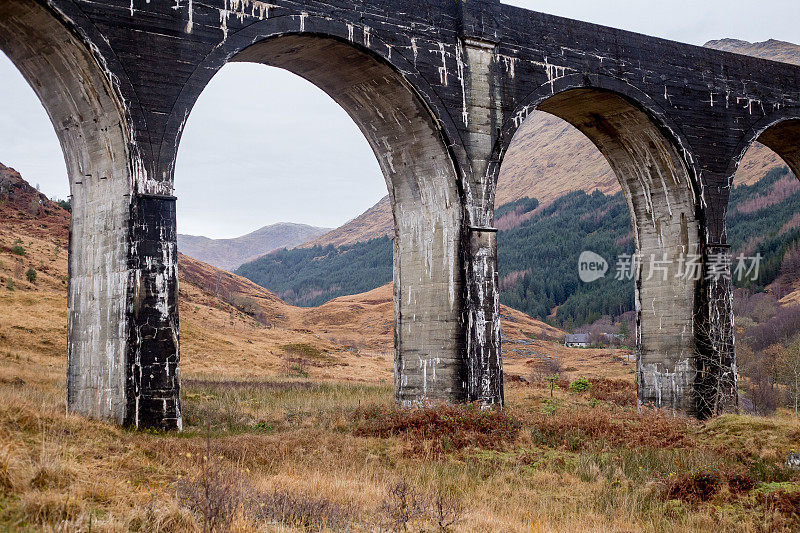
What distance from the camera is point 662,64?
15.4 m

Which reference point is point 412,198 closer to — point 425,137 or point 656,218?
point 425,137

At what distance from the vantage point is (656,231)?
1612cm

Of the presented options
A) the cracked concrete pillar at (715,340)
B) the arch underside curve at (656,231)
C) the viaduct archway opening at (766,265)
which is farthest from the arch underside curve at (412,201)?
the viaduct archway opening at (766,265)

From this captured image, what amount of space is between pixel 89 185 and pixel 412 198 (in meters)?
5.41

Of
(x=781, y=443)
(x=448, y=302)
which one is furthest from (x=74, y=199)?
(x=781, y=443)

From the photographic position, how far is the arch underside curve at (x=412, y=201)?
41.7 ft

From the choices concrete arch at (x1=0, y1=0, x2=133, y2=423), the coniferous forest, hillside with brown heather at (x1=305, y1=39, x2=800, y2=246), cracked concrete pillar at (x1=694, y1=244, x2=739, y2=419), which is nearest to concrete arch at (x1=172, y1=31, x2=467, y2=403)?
concrete arch at (x1=0, y1=0, x2=133, y2=423)

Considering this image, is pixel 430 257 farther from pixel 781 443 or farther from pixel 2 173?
pixel 2 173

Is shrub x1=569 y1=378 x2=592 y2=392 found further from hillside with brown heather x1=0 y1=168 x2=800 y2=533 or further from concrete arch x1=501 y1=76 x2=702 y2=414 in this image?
concrete arch x1=501 y1=76 x2=702 y2=414

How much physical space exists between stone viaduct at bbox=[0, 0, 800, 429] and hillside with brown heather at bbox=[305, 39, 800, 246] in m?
73.8

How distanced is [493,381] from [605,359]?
28240 mm

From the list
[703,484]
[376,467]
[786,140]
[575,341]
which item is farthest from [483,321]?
[575,341]

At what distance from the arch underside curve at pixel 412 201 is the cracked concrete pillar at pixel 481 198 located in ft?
0.68

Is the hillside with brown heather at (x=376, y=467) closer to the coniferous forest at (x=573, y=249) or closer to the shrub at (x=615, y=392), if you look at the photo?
the shrub at (x=615, y=392)
